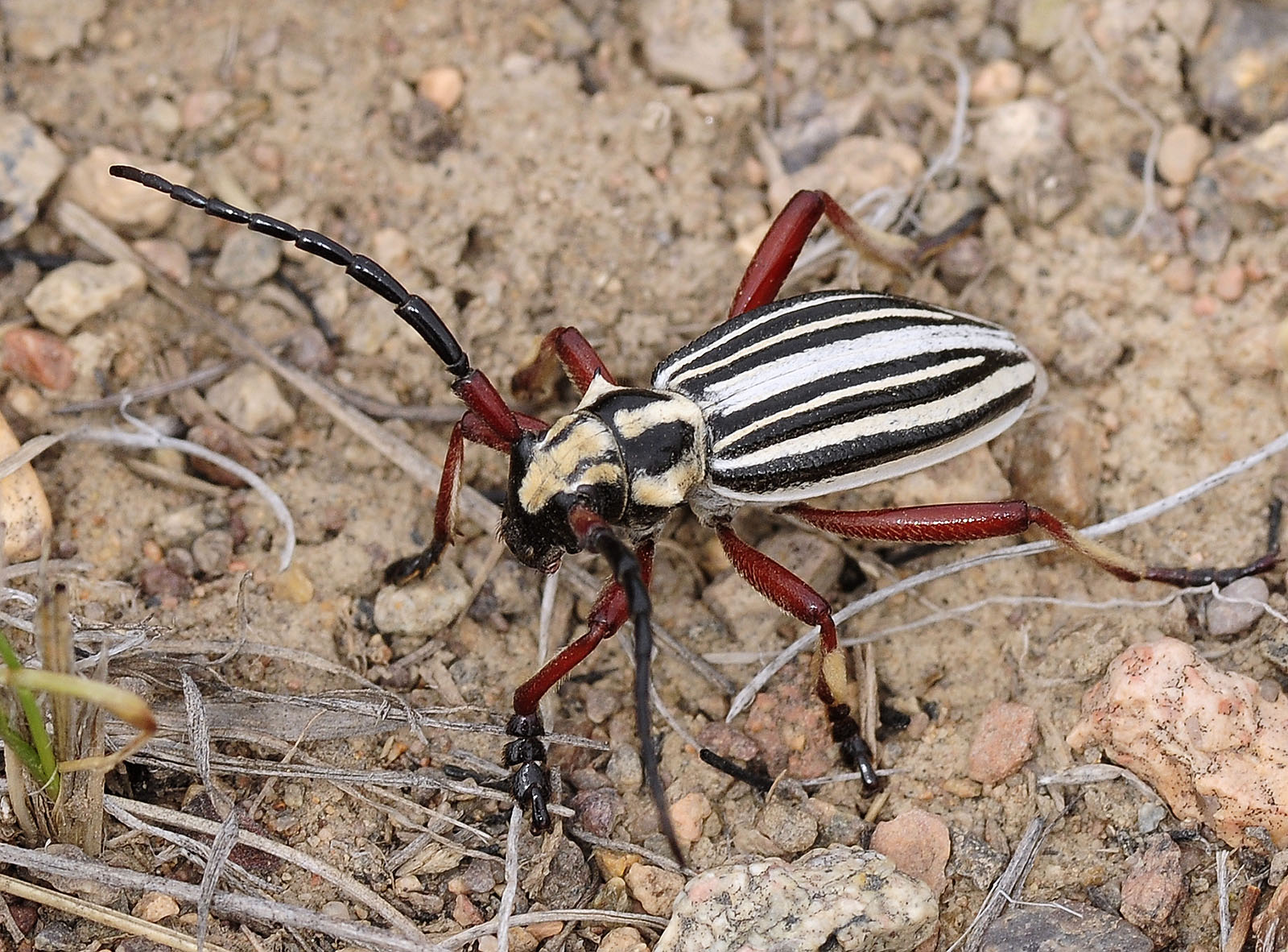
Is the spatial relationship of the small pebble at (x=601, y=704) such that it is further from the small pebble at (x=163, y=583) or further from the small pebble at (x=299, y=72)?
the small pebble at (x=299, y=72)

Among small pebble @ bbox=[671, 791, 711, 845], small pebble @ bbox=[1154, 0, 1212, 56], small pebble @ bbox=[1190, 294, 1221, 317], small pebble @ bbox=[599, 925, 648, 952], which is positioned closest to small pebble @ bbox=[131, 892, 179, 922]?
small pebble @ bbox=[599, 925, 648, 952]

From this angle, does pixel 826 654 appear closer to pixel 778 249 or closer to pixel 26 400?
pixel 778 249

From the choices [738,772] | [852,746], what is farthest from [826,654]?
[738,772]

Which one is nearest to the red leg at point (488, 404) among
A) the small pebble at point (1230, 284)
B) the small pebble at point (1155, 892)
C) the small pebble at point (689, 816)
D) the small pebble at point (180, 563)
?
the small pebble at point (180, 563)

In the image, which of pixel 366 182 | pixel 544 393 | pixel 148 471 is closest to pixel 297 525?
pixel 148 471

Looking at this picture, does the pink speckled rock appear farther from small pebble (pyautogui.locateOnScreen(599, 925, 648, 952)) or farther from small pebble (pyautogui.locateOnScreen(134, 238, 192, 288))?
small pebble (pyautogui.locateOnScreen(134, 238, 192, 288))

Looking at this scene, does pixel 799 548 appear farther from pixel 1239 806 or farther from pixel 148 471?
pixel 148 471
